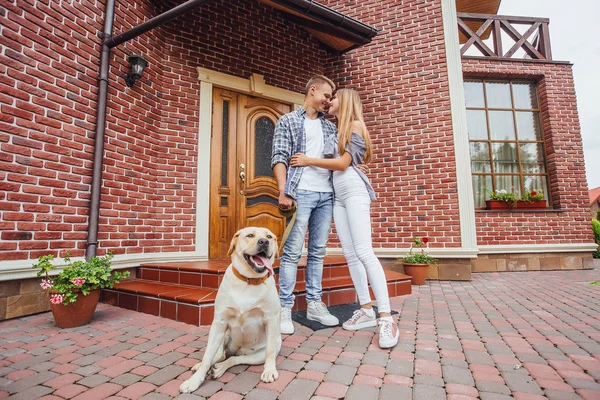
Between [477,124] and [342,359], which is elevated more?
[477,124]

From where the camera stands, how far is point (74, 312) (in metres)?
2.59

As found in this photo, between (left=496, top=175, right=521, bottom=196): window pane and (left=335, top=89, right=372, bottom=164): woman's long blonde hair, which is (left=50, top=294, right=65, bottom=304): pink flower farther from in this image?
(left=496, top=175, right=521, bottom=196): window pane

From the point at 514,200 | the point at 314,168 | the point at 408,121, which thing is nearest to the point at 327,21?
the point at 408,121

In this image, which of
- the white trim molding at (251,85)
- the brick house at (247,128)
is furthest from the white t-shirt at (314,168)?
the white trim molding at (251,85)

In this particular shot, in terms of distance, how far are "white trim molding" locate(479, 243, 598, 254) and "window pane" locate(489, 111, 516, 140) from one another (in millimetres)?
2248

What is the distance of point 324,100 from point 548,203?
6.19 m

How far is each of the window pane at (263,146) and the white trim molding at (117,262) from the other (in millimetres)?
1624

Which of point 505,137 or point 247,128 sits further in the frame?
point 505,137

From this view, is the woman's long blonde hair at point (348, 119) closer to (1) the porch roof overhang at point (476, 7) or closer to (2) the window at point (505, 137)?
(2) the window at point (505, 137)

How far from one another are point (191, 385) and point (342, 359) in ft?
2.85

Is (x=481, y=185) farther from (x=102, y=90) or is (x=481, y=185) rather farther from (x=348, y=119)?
(x=102, y=90)

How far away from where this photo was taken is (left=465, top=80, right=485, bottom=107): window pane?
662 centimetres

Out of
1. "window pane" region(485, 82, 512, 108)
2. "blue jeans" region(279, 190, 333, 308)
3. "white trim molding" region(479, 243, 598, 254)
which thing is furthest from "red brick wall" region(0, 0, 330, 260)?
"white trim molding" region(479, 243, 598, 254)

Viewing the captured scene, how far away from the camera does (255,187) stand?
4.88 metres
